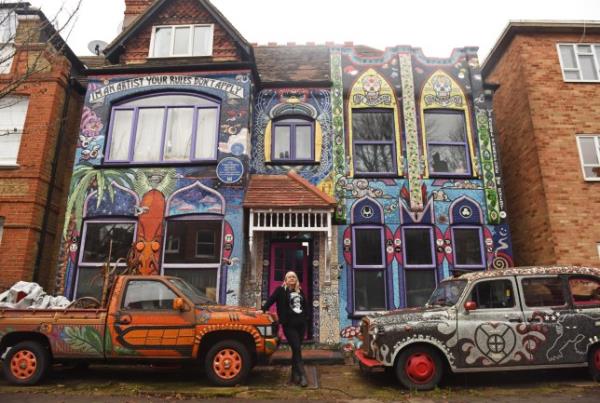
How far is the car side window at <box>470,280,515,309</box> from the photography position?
6727mm

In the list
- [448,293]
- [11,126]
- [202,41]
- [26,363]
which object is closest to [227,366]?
[26,363]

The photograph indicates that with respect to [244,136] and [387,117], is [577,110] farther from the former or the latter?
[244,136]

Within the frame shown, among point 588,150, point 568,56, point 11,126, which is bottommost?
point 588,150

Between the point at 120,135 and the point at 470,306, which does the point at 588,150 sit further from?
the point at 120,135

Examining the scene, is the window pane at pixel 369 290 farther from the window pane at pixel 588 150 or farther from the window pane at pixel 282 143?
the window pane at pixel 588 150

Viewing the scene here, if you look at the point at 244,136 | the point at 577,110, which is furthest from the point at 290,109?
the point at 577,110

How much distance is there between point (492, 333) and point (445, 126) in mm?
6811

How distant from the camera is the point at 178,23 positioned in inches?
475

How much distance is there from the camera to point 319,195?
33.3 feet

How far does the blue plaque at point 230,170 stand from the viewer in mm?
10281

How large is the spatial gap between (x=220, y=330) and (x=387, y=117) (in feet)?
26.1

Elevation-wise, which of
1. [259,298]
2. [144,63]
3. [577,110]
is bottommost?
[259,298]

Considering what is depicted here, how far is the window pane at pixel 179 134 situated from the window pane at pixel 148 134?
249 millimetres

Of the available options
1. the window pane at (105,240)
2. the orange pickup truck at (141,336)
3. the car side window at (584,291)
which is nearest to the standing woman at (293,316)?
the orange pickup truck at (141,336)
